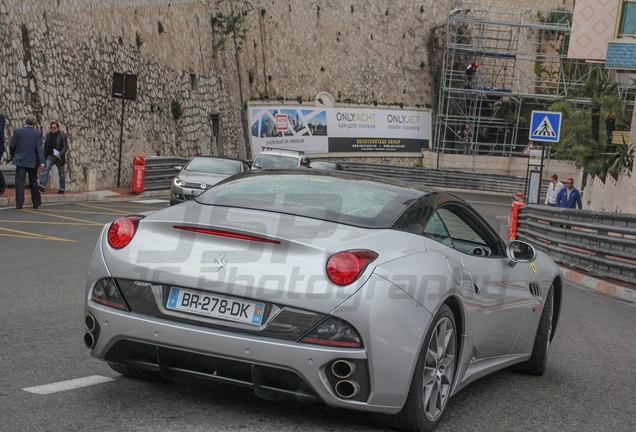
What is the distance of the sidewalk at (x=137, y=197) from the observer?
495 inches

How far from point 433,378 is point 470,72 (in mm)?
54259

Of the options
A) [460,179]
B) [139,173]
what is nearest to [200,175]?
[139,173]

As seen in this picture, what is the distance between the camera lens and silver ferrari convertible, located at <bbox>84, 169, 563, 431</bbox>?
3.98 metres

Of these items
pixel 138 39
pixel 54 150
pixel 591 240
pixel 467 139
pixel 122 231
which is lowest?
pixel 467 139

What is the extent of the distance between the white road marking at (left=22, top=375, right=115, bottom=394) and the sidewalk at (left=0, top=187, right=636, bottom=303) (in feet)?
30.3

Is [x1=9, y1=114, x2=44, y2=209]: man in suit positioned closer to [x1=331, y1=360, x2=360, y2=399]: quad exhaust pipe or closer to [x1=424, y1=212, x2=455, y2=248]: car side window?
[x1=424, y1=212, x2=455, y2=248]: car side window

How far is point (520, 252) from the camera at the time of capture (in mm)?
5699

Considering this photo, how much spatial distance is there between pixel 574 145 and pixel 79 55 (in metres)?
28.7

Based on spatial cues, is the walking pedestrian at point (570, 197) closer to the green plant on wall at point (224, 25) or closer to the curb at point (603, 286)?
the curb at point (603, 286)

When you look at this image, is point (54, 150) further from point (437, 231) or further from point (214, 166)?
point (437, 231)

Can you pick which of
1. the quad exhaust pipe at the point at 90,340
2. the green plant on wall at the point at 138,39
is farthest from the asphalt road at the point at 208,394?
the green plant on wall at the point at 138,39

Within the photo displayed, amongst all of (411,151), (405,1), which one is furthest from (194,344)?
(405,1)

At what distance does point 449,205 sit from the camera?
5.30 metres

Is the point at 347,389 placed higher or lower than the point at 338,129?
higher
